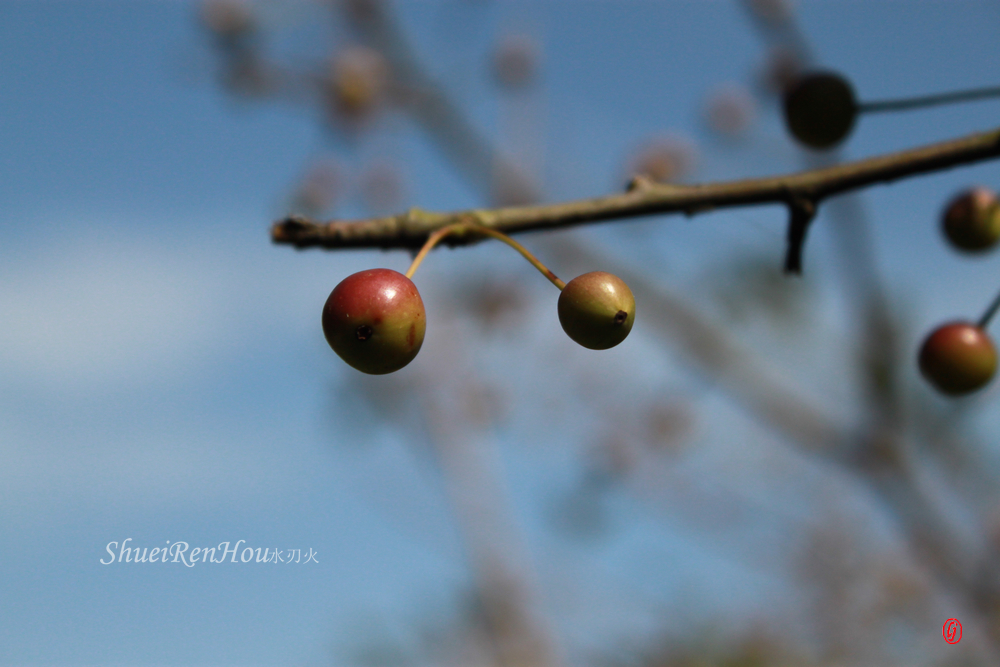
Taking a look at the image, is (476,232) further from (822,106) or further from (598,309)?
(822,106)

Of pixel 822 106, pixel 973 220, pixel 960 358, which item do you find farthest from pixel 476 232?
pixel 973 220

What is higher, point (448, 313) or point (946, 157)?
point (448, 313)

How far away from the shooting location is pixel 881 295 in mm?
3729

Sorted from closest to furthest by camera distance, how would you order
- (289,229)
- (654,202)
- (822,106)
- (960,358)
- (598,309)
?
(598,309) < (289,229) < (654,202) < (960,358) < (822,106)

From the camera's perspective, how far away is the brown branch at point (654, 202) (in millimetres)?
1521

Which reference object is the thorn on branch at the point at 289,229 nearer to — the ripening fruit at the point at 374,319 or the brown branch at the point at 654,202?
the brown branch at the point at 654,202

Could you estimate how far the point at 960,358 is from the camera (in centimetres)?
202

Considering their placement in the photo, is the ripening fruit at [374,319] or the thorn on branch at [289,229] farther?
the thorn on branch at [289,229]

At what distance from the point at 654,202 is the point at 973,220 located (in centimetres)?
125

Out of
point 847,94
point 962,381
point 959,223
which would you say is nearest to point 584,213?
point 847,94

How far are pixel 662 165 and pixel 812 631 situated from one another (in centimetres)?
450

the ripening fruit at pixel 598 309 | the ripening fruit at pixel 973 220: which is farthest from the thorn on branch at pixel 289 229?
the ripening fruit at pixel 973 220

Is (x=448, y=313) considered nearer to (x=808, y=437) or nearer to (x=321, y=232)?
(x=808, y=437)

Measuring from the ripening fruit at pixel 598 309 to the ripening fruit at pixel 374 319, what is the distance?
28 cm
